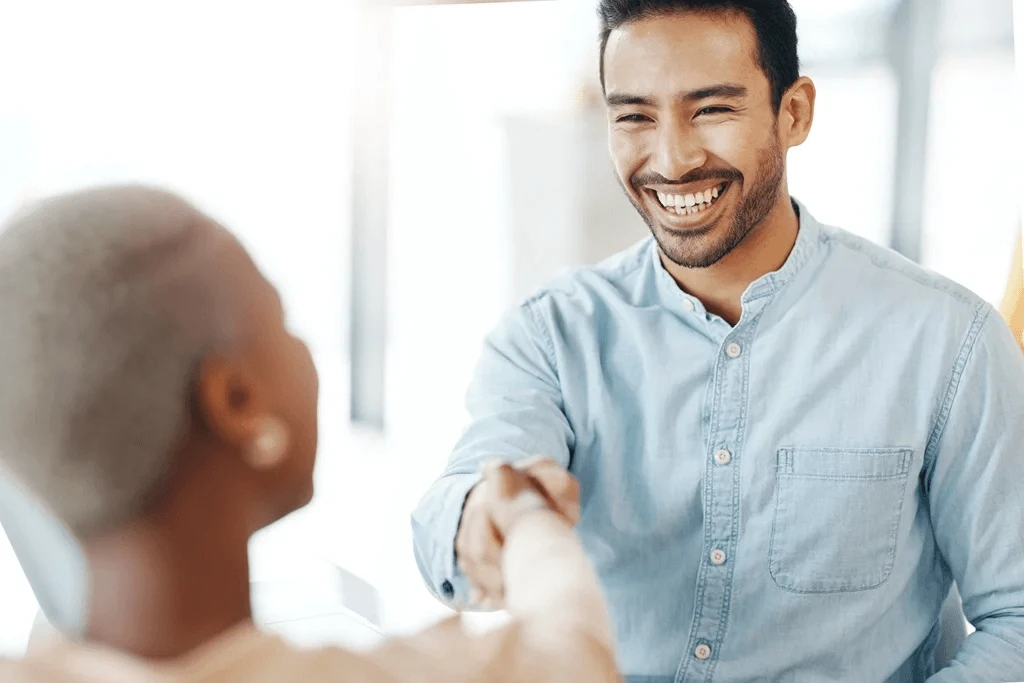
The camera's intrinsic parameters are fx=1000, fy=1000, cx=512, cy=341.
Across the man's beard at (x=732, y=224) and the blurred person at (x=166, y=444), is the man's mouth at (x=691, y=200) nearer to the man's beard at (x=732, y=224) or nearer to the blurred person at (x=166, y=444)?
→ the man's beard at (x=732, y=224)

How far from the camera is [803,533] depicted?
793mm

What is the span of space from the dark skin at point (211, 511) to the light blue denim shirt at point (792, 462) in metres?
0.25

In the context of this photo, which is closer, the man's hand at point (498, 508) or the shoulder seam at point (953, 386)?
the man's hand at point (498, 508)

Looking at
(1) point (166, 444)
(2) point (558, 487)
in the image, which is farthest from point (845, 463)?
(1) point (166, 444)

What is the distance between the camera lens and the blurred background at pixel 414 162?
0.77m

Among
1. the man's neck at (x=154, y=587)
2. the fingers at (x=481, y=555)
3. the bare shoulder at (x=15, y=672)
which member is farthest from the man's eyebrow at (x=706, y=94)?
the bare shoulder at (x=15, y=672)

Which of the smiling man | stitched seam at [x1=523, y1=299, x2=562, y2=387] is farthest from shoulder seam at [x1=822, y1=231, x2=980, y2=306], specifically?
stitched seam at [x1=523, y1=299, x2=562, y2=387]

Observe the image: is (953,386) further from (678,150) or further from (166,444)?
(166,444)

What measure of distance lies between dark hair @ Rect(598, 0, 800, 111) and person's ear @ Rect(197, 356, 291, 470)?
423mm

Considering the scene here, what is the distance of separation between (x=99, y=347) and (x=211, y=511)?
0.10m

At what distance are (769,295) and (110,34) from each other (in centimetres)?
56

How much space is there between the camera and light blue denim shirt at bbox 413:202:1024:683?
791 millimetres

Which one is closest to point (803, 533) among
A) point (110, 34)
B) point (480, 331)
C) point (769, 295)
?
point (769, 295)

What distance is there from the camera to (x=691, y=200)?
0.81m
